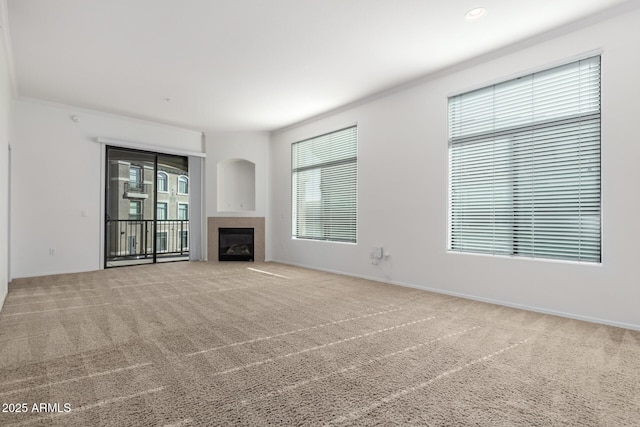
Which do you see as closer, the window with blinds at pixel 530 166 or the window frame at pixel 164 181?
the window with blinds at pixel 530 166

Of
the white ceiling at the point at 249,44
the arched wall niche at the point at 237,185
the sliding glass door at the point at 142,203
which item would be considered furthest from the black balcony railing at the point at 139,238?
the white ceiling at the point at 249,44

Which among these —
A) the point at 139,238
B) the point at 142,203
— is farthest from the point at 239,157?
the point at 139,238

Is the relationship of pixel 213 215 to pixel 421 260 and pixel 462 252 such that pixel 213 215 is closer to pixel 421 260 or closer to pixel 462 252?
pixel 421 260

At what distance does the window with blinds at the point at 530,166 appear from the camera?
355 centimetres

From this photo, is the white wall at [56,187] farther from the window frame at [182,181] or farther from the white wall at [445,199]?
the white wall at [445,199]

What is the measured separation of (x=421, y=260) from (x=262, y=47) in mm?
3515

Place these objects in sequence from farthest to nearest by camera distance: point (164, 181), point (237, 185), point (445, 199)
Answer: point (237, 185), point (164, 181), point (445, 199)

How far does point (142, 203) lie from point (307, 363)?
648 cm

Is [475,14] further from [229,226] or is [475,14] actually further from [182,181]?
[182,181]

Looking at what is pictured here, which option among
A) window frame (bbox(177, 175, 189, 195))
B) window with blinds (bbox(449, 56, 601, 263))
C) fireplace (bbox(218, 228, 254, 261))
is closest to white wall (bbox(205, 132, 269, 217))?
fireplace (bbox(218, 228, 254, 261))

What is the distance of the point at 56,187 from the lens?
6055 millimetres

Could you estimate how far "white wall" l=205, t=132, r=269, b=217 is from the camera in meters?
8.04

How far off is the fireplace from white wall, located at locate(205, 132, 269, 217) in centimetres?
41

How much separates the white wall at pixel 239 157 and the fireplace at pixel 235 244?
1.34ft
